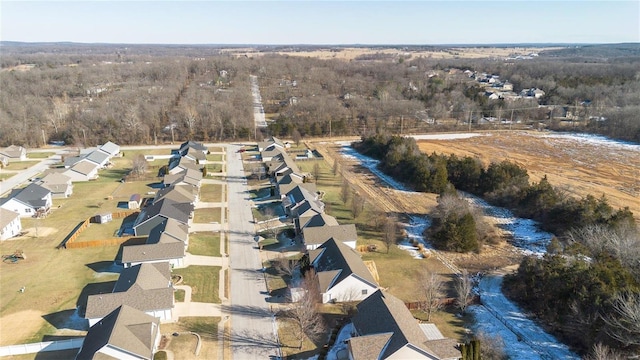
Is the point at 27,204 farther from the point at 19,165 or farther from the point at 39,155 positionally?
the point at 39,155

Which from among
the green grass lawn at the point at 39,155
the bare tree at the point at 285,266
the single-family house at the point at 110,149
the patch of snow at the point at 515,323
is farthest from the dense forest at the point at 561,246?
the green grass lawn at the point at 39,155

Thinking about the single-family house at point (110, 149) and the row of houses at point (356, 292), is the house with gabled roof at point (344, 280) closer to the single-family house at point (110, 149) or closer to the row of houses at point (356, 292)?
the row of houses at point (356, 292)

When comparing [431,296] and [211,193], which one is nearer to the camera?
[431,296]

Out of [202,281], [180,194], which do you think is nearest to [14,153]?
[180,194]

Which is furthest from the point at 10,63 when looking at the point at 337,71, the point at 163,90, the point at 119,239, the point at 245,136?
the point at 119,239

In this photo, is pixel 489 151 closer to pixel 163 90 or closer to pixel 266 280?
pixel 266 280

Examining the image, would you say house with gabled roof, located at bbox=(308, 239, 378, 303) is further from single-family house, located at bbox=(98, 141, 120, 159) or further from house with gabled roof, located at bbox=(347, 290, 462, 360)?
single-family house, located at bbox=(98, 141, 120, 159)
